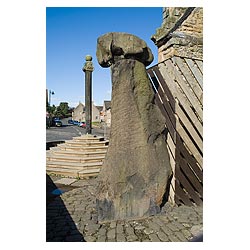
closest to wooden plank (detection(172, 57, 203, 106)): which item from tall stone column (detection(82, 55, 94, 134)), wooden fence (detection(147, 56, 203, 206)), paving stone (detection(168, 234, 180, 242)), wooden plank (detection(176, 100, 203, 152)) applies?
wooden fence (detection(147, 56, 203, 206))

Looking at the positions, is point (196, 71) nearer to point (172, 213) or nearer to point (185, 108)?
point (185, 108)

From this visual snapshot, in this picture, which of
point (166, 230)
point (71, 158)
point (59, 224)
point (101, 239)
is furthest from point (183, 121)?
point (71, 158)

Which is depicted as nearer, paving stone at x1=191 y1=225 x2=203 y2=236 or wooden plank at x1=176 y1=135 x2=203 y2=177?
paving stone at x1=191 y1=225 x2=203 y2=236

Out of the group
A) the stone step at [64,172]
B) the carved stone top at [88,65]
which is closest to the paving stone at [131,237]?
the stone step at [64,172]

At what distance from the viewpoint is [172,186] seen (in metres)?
3.49

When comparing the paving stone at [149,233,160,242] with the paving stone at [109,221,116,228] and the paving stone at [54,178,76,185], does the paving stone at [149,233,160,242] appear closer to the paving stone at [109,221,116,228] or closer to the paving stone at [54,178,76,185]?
the paving stone at [109,221,116,228]

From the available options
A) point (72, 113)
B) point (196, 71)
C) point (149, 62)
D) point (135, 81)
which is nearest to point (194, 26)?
point (196, 71)

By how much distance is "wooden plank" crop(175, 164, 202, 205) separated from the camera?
3.46 metres

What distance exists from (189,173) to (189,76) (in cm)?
171

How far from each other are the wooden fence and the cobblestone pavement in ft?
1.13

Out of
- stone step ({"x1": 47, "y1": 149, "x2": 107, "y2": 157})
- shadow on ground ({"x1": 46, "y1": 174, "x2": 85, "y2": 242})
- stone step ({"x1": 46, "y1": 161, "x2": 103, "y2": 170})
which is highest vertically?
stone step ({"x1": 47, "y1": 149, "x2": 107, "y2": 157})

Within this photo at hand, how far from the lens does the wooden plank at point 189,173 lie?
11.4ft

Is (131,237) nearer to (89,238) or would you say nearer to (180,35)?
(89,238)

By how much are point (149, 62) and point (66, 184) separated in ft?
11.9
